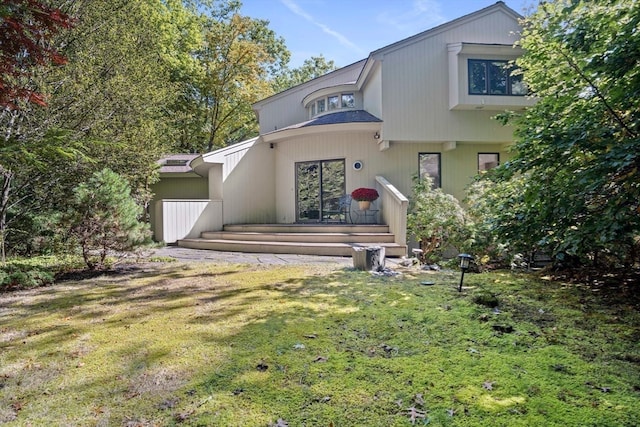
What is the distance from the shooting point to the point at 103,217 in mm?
6078

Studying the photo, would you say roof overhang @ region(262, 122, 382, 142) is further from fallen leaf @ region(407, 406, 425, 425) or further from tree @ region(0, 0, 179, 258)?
fallen leaf @ region(407, 406, 425, 425)

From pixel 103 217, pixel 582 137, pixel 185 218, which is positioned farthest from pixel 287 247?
pixel 582 137

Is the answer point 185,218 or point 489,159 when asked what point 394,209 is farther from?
point 185,218

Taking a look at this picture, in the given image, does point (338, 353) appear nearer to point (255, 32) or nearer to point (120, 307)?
point (120, 307)

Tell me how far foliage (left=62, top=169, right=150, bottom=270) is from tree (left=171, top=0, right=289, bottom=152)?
49.3 ft

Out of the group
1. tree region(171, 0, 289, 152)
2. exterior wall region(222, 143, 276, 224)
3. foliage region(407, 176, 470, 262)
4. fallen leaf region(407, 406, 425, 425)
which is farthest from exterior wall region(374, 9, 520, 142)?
tree region(171, 0, 289, 152)

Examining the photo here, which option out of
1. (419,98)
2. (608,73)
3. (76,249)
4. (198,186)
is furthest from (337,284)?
(198,186)

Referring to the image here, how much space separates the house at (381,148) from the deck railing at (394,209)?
0.20 feet

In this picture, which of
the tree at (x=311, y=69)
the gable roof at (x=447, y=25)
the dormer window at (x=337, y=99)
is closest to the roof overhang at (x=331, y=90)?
the dormer window at (x=337, y=99)

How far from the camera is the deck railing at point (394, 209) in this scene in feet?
26.9

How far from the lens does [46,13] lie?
4488 mm

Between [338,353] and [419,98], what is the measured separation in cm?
904

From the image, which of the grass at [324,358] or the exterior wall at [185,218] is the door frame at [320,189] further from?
the grass at [324,358]

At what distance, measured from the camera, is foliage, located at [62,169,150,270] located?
19.6ft
